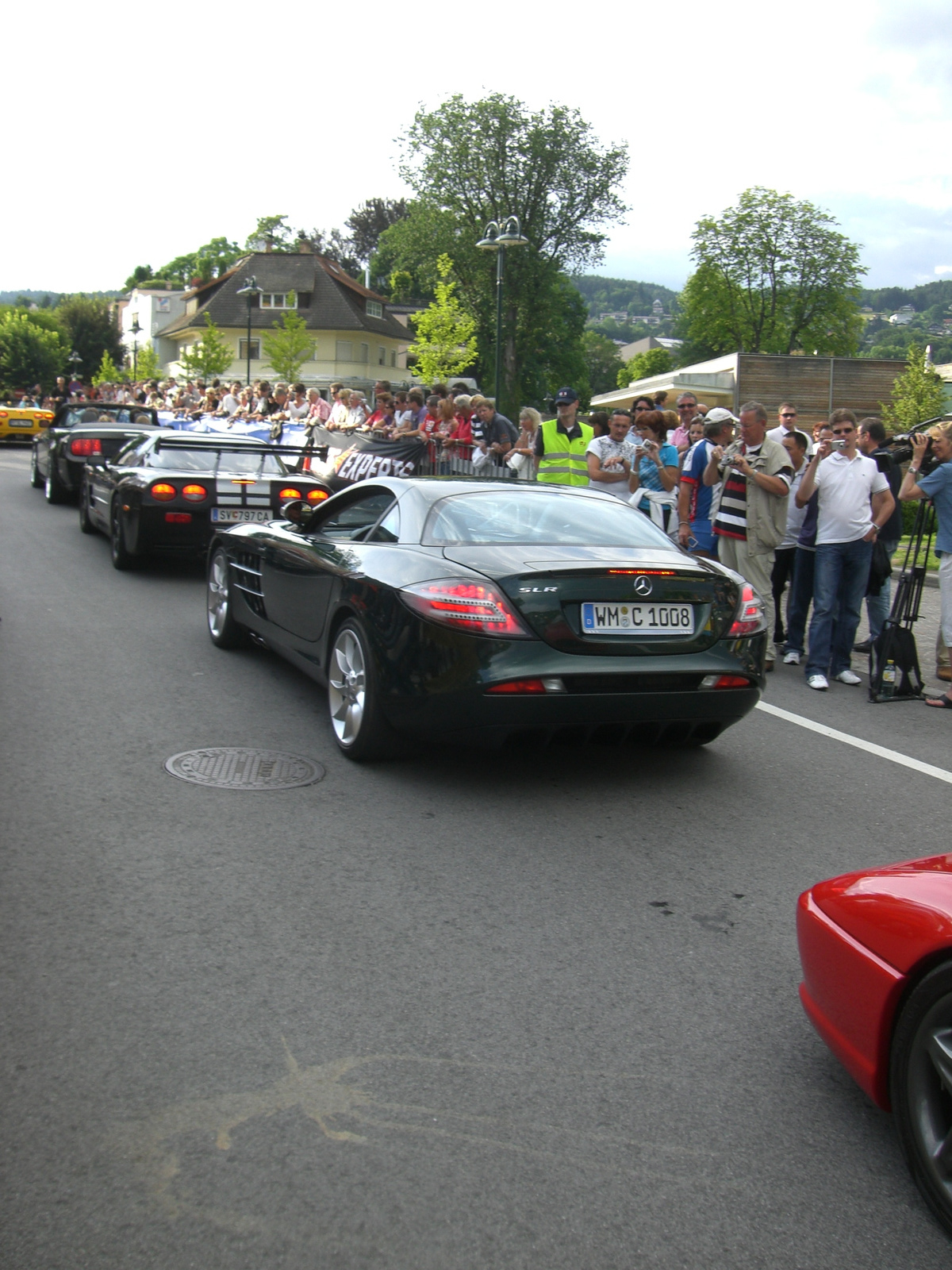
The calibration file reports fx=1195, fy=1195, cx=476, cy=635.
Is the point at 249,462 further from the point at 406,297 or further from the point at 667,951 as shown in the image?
the point at 406,297

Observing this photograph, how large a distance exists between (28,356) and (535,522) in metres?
112

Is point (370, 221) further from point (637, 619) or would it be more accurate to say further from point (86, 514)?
point (637, 619)

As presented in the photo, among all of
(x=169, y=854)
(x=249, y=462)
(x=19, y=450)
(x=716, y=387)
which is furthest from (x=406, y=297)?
(x=169, y=854)

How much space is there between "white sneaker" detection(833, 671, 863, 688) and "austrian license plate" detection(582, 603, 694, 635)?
142 inches

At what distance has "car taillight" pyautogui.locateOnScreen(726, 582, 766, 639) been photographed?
5516mm

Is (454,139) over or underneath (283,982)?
over

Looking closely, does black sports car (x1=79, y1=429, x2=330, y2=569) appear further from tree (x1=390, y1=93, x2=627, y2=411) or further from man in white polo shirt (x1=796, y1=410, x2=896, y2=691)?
tree (x1=390, y1=93, x2=627, y2=411)

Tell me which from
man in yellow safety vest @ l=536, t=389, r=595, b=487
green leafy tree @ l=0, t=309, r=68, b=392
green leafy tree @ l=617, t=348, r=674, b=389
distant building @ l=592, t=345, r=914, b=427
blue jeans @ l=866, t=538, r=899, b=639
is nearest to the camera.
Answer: blue jeans @ l=866, t=538, r=899, b=639

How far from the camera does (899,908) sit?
2545 mm

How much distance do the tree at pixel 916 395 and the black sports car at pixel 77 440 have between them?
36097 millimetres

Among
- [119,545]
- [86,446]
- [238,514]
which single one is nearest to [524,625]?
[238,514]

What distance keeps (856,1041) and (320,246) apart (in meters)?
111

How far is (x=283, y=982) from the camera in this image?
3.38m

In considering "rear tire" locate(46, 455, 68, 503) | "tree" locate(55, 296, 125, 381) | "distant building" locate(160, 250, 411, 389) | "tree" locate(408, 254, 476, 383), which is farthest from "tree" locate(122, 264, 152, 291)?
"rear tire" locate(46, 455, 68, 503)
